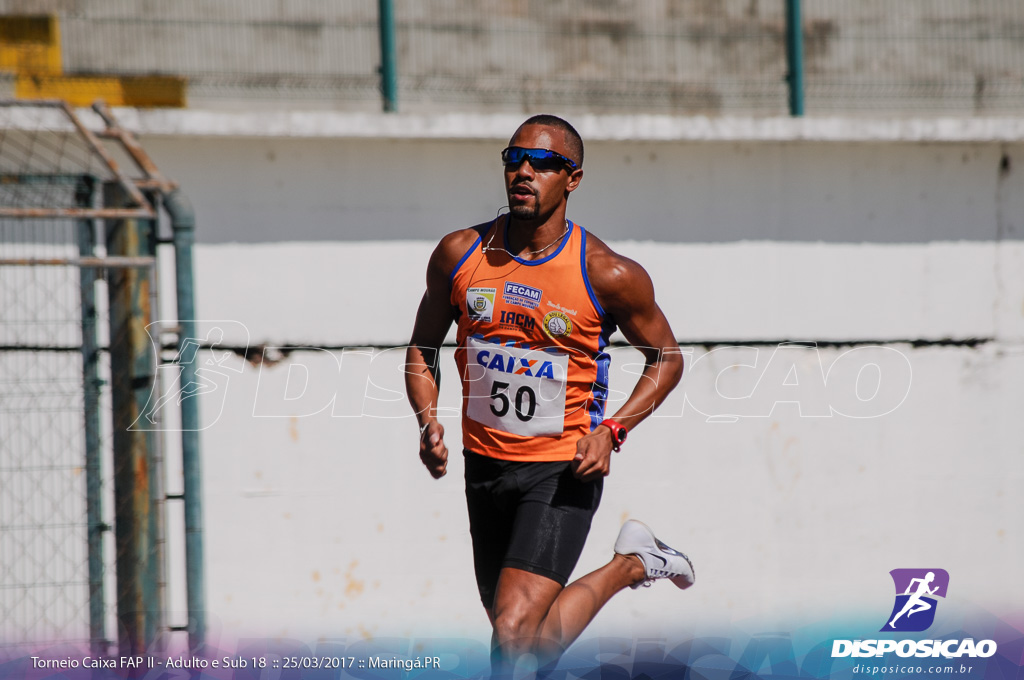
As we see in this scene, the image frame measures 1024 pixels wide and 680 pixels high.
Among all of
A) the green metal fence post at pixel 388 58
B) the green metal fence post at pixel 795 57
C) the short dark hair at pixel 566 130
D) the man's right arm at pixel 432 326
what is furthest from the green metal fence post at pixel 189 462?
the green metal fence post at pixel 795 57

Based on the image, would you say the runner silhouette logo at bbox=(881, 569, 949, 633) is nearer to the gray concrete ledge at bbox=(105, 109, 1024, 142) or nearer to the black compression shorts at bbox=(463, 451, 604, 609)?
the gray concrete ledge at bbox=(105, 109, 1024, 142)

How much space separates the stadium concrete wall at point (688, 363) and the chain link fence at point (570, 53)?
36 centimetres

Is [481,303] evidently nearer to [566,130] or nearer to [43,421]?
[566,130]

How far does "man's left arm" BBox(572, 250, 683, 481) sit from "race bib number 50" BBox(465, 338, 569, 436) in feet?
0.63

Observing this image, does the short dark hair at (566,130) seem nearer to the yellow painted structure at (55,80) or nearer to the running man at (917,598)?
the yellow painted structure at (55,80)

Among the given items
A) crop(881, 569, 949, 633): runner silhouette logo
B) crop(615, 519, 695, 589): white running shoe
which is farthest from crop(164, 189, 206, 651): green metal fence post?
crop(881, 569, 949, 633): runner silhouette logo

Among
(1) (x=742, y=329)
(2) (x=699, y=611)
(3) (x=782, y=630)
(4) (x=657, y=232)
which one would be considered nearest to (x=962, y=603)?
(3) (x=782, y=630)

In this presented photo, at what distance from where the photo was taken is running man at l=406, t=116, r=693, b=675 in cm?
385

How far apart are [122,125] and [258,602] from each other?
256cm

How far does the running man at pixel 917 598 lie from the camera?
5972mm

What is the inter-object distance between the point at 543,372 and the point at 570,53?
2.71m

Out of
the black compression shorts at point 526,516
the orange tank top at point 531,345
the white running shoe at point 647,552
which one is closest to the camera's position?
the black compression shorts at point 526,516

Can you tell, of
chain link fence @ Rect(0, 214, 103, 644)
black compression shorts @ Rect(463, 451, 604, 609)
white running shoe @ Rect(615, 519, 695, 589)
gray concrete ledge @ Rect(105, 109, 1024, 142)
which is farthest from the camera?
gray concrete ledge @ Rect(105, 109, 1024, 142)

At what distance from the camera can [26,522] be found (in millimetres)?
5277
